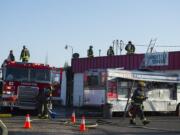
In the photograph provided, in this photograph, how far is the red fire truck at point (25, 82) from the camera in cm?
2278

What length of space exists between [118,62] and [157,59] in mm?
3546

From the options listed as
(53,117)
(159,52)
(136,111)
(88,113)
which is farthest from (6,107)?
(159,52)

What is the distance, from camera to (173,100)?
26.8 metres

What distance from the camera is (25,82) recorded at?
2311cm

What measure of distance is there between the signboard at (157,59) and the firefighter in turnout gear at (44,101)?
14.2 m

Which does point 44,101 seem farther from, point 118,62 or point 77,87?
point 77,87

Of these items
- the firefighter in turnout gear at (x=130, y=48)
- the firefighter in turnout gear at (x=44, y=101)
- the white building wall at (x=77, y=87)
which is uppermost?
the firefighter in turnout gear at (x=130, y=48)

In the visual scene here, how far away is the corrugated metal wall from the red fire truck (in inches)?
482

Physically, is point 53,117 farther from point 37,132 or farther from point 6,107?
point 37,132

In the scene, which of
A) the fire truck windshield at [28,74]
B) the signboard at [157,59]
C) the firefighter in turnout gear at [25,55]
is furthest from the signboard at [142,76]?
the signboard at [157,59]

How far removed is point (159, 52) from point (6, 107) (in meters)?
15.0

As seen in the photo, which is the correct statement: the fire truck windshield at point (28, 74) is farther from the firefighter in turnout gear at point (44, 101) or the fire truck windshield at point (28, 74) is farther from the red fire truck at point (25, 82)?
the firefighter in turnout gear at point (44, 101)

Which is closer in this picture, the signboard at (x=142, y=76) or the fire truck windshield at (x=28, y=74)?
the fire truck windshield at (x=28, y=74)

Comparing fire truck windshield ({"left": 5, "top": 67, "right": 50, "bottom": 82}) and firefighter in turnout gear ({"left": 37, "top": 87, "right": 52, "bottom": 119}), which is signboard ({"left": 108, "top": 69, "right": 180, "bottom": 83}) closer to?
fire truck windshield ({"left": 5, "top": 67, "right": 50, "bottom": 82})
